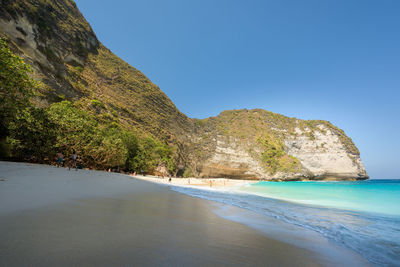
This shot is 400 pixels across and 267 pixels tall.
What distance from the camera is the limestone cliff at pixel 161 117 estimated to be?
30.2 meters

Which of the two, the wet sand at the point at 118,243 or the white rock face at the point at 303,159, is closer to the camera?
the wet sand at the point at 118,243

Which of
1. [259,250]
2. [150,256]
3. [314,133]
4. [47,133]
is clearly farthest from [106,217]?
[314,133]

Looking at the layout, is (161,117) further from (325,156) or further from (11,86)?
(325,156)

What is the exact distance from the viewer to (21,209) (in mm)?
2908

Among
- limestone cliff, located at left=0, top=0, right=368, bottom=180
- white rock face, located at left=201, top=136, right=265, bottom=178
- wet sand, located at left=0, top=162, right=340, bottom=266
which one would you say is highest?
limestone cliff, located at left=0, top=0, right=368, bottom=180

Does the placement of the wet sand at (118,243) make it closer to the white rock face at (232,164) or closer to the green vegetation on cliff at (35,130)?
the green vegetation on cliff at (35,130)

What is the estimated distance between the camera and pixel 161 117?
5662cm

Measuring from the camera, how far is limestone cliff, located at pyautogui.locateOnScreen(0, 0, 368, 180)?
30.2 meters

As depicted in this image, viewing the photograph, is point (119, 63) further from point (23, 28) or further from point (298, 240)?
point (298, 240)

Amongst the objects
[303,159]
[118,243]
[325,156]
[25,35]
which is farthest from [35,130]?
[325,156]

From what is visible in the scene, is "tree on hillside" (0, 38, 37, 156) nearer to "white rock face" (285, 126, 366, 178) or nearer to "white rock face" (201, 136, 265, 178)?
"white rock face" (201, 136, 265, 178)

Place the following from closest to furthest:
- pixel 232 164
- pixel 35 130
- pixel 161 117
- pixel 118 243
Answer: pixel 118 243, pixel 35 130, pixel 161 117, pixel 232 164

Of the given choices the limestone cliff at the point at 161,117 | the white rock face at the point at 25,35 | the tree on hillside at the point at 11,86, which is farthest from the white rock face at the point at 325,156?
the white rock face at the point at 25,35

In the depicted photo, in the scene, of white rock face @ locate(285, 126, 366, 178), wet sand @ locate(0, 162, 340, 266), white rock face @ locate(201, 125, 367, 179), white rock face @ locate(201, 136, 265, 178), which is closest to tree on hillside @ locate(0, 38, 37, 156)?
wet sand @ locate(0, 162, 340, 266)
